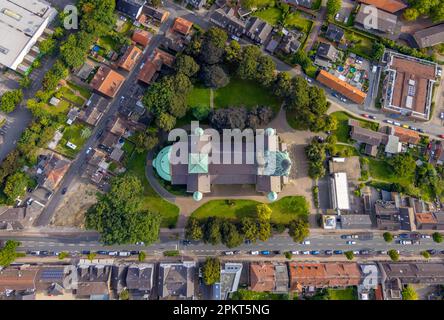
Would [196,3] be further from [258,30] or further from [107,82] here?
[107,82]

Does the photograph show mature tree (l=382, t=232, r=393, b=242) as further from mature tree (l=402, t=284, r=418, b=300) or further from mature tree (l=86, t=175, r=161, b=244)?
mature tree (l=86, t=175, r=161, b=244)

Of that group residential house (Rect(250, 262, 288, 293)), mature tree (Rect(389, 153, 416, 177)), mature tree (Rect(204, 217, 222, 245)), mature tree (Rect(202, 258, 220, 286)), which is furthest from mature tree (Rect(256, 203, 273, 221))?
mature tree (Rect(389, 153, 416, 177))

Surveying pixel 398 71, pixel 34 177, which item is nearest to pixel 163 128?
pixel 34 177

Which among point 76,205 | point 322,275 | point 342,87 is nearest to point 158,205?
point 76,205

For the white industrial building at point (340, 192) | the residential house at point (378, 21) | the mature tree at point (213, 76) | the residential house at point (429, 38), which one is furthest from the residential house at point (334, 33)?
the white industrial building at point (340, 192)

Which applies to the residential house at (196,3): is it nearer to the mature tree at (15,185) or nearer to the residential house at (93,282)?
the mature tree at (15,185)

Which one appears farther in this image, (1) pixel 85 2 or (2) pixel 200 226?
(1) pixel 85 2

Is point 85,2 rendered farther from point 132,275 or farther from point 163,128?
point 132,275
